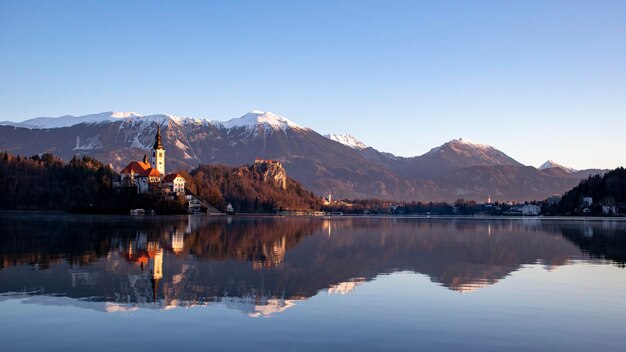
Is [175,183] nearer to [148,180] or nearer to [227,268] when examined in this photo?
[148,180]

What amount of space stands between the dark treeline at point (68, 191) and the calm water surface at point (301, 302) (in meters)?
130

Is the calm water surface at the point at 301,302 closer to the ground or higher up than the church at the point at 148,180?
closer to the ground

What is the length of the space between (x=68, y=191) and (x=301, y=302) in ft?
570

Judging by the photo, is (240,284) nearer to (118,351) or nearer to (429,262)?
(118,351)

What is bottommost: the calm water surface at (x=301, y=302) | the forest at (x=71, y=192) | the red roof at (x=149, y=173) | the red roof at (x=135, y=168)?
the calm water surface at (x=301, y=302)

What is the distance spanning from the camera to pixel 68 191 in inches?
7170

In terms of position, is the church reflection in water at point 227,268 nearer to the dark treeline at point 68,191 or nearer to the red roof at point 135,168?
the dark treeline at point 68,191

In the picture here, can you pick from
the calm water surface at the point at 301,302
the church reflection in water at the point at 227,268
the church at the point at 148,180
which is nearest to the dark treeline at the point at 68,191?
the church at the point at 148,180

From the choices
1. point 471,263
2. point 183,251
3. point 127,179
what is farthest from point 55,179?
point 471,263

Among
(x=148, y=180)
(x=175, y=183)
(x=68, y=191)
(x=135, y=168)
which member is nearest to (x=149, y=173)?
(x=148, y=180)

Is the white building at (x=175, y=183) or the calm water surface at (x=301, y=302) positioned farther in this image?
the white building at (x=175, y=183)

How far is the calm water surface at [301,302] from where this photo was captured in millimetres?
17203

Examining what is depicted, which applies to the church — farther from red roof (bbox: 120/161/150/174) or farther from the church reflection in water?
the church reflection in water

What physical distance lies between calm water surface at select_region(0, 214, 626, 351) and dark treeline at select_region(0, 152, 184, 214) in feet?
427
